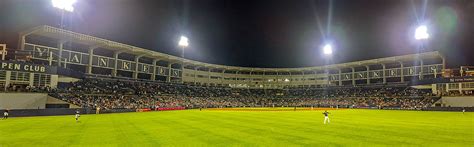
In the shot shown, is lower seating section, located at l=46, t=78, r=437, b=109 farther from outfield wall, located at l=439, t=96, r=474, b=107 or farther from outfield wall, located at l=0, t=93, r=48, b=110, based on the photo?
outfield wall, located at l=0, t=93, r=48, b=110

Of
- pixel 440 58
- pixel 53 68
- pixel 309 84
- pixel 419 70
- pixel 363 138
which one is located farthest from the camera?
pixel 309 84

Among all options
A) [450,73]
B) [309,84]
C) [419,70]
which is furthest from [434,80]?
[309,84]

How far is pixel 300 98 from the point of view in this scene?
10706 centimetres

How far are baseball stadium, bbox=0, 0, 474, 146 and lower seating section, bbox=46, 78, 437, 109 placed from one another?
40 centimetres

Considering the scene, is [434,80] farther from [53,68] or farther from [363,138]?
[53,68]

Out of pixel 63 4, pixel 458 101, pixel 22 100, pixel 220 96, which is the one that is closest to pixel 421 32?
pixel 458 101

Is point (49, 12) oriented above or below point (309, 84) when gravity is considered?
above

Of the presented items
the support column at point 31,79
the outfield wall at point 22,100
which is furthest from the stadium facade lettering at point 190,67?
the outfield wall at point 22,100

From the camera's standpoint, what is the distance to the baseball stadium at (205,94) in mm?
19391

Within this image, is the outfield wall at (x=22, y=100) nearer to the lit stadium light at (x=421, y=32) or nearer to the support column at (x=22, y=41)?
the support column at (x=22, y=41)

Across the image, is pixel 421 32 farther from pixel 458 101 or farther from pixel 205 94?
pixel 205 94

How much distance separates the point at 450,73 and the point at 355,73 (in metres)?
35.3

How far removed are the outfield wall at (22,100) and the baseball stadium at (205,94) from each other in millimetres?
150

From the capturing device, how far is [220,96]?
10312 centimetres
